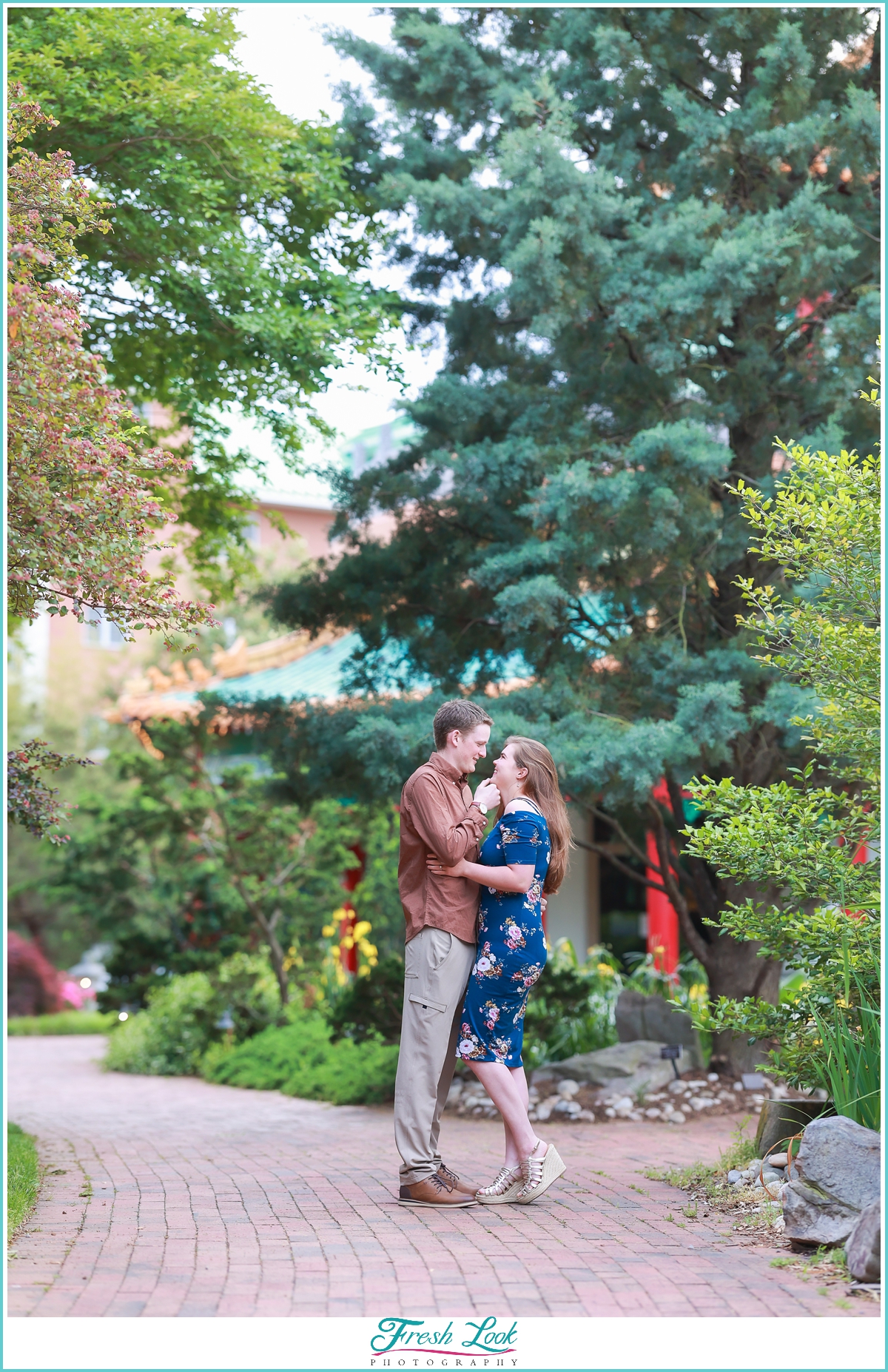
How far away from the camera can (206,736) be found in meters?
11.6

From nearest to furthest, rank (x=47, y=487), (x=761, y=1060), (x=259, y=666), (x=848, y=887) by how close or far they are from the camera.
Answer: (x=47, y=487), (x=848, y=887), (x=761, y=1060), (x=259, y=666)

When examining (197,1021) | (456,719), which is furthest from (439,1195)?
(197,1021)

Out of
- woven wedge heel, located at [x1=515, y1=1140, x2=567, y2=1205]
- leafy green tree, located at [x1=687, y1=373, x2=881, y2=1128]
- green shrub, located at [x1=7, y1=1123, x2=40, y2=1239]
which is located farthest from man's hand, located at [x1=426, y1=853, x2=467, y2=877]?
green shrub, located at [x1=7, y1=1123, x2=40, y2=1239]

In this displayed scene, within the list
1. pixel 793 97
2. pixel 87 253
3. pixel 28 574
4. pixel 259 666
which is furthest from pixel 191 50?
pixel 259 666

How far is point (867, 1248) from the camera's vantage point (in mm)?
4152

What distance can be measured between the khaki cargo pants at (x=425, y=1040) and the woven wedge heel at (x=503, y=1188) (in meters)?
0.24

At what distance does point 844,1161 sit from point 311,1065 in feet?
20.6

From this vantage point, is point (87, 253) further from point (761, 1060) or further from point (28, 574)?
point (761, 1060)

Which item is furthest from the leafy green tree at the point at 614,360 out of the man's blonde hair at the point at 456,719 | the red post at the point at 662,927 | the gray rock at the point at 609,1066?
the red post at the point at 662,927

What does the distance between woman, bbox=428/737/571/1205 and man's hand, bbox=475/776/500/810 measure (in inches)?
2.4

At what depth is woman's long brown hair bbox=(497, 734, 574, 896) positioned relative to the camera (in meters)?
5.53

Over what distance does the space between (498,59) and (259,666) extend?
8090 mm

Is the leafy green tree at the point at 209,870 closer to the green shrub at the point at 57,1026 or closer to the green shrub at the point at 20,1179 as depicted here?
the green shrub at the point at 57,1026

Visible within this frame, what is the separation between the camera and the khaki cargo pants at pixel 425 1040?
527cm
